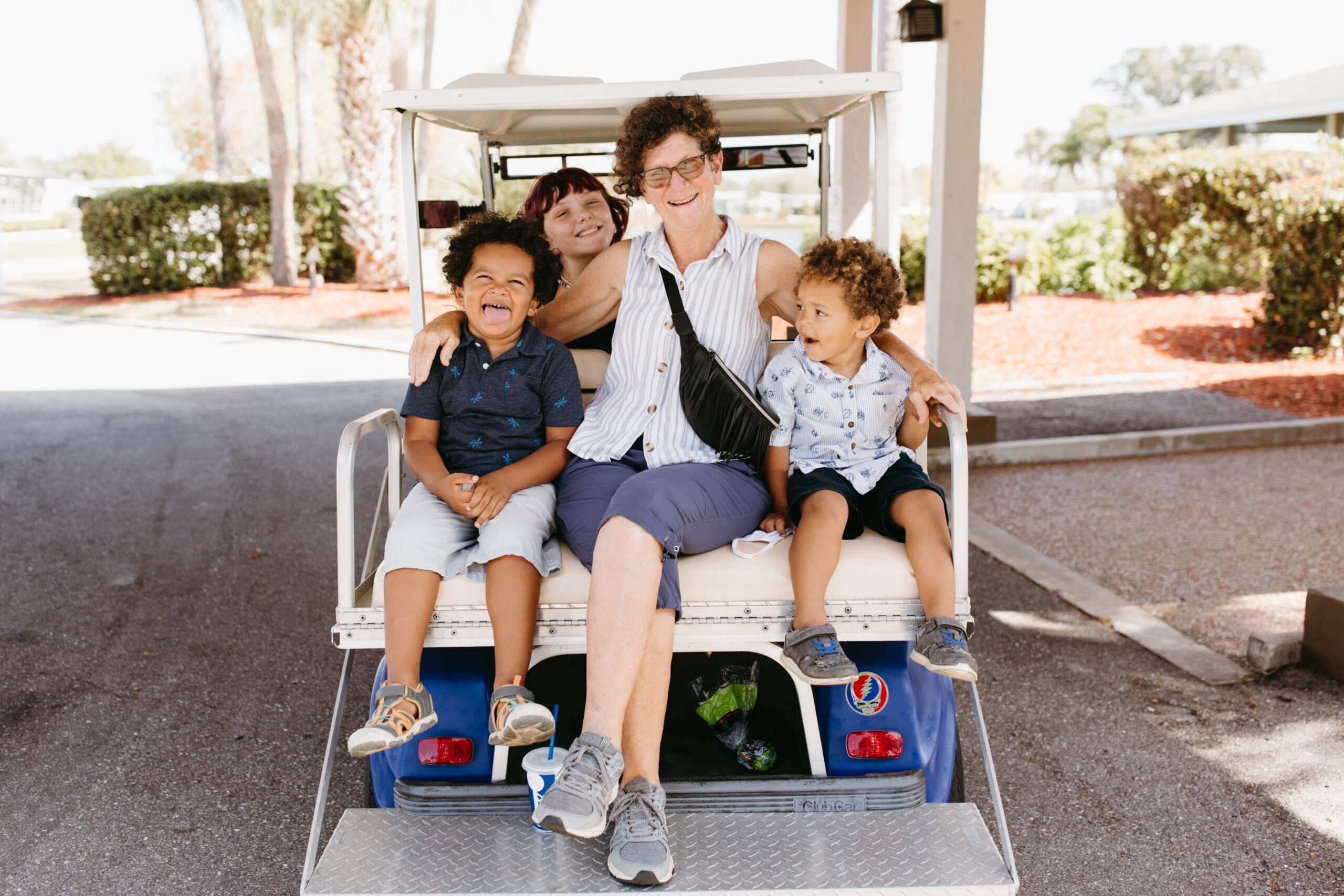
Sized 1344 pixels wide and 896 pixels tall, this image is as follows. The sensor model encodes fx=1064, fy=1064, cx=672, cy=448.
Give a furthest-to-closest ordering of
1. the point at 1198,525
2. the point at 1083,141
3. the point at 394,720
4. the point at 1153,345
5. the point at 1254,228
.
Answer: the point at 1083,141 < the point at 1254,228 < the point at 1153,345 < the point at 1198,525 < the point at 394,720

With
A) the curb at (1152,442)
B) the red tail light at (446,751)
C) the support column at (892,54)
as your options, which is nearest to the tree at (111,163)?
the support column at (892,54)

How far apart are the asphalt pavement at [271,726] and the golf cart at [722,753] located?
536mm

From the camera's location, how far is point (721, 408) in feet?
8.87

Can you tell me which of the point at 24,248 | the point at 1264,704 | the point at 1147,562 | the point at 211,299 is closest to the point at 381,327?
the point at 211,299

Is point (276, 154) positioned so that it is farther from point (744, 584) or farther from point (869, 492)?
point (744, 584)

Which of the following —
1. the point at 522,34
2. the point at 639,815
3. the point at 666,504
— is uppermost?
the point at 522,34

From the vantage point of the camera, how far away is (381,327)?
1439cm

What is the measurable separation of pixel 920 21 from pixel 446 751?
549 centimetres

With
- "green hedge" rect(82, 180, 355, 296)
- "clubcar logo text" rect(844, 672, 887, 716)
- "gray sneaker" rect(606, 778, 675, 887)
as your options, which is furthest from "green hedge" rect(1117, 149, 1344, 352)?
"green hedge" rect(82, 180, 355, 296)

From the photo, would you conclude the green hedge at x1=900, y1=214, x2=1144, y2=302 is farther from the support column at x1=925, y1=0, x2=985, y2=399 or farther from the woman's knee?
the woman's knee

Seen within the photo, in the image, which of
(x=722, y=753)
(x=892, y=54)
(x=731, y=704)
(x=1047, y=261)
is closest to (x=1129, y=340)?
(x=1047, y=261)

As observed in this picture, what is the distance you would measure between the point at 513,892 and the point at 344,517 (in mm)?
868

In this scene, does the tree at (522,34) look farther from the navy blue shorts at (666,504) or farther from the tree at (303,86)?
the navy blue shorts at (666,504)

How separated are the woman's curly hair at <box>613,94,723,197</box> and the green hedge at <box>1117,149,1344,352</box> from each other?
8.69 m
